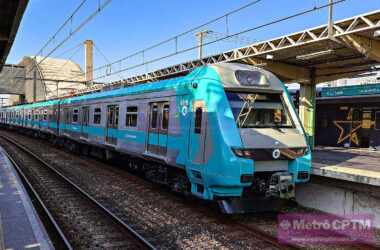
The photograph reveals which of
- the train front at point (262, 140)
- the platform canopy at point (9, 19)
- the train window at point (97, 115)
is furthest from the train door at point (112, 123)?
the train front at point (262, 140)

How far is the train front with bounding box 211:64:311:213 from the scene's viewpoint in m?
6.95

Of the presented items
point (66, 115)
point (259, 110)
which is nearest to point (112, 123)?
point (259, 110)

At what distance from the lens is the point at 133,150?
35.4 ft

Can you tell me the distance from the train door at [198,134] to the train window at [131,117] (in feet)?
11.3

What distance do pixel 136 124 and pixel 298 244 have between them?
587cm

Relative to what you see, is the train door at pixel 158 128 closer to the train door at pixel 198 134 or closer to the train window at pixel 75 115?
the train door at pixel 198 134

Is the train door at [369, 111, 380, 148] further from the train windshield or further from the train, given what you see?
the train windshield

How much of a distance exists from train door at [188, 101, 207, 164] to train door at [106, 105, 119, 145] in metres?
5.19

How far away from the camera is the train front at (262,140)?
6.95m

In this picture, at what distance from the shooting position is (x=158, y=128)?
940 cm

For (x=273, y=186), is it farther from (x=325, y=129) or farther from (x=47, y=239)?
(x=325, y=129)

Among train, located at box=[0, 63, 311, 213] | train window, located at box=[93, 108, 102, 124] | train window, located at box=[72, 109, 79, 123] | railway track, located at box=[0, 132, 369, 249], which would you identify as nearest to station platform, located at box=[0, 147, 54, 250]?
railway track, located at box=[0, 132, 369, 249]

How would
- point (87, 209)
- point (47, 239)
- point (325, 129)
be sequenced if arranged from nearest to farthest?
point (47, 239)
point (87, 209)
point (325, 129)

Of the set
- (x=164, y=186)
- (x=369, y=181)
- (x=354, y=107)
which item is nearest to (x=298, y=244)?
(x=369, y=181)
